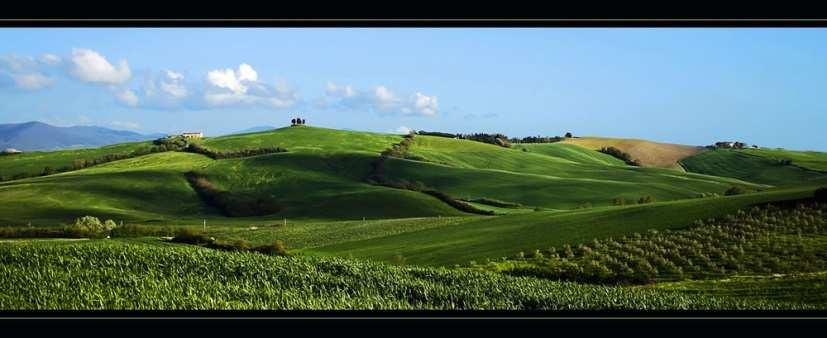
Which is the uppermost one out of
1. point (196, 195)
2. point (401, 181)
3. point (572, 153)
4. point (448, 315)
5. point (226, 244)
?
point (572, 153)

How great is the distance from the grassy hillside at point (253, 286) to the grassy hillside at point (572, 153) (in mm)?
104468

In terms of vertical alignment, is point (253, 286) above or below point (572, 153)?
below

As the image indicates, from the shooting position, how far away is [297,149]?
351 ft

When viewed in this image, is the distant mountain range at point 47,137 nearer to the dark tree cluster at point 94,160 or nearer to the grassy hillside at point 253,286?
the dark tree cluster at point 94,160

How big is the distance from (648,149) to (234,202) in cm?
7880

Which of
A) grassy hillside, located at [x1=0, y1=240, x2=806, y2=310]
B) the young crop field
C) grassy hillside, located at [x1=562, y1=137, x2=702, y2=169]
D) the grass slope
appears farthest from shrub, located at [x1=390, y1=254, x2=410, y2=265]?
grassy hillside, located at [x1=562, y1=137, x2=702, y2=169]

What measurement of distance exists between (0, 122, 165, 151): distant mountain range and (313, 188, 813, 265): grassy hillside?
2619 inches

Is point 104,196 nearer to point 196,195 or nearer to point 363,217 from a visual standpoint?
point 196,195

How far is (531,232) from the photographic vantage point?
135ft

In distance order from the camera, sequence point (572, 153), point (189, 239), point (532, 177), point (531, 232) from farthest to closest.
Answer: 1. point (572, 153)
2. point (532, 177)
3. point (531, 232)
4. point (189, 239)

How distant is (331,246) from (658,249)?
18500 millimetres

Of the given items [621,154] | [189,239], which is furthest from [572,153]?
[189,239]

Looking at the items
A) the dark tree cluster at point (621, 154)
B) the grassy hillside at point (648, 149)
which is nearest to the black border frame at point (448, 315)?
the grassy hillside at point (648, 149)
